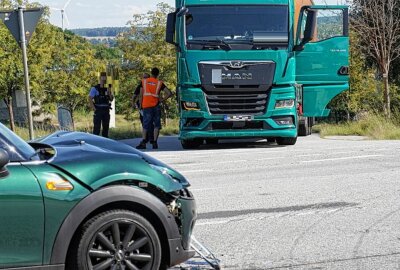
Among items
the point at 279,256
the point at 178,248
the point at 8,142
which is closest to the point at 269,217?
the point at 279,256

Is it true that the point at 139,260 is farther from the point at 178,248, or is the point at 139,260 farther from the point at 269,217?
the point at 269,217

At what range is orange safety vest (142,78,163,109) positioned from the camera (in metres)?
17.5

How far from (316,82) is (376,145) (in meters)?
2.19

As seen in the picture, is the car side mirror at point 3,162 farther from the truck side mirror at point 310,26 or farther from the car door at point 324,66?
the car door at point 324,66

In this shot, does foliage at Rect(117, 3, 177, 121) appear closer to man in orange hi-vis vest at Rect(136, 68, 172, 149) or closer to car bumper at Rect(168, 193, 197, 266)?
man in orange hi-vis vest at Rect(136, 68, 172, 149)

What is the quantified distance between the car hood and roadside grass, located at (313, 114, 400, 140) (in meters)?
14.8

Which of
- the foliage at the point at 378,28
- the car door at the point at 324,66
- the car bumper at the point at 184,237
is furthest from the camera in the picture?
the foliage at the point at 378,28

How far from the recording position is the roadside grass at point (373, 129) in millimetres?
19906

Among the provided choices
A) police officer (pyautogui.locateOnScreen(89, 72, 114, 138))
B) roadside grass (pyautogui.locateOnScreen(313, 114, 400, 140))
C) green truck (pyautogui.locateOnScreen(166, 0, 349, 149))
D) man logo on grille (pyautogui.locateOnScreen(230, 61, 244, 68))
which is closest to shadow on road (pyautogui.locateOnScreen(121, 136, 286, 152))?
police officer (pyautogui.locateOnScreen(89, 72, 114, 138))

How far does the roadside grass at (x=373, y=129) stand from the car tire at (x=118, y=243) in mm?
15111

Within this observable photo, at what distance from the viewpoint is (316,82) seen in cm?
1745

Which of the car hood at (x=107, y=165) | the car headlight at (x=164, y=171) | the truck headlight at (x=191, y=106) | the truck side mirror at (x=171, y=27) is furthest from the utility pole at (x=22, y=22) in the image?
the car headlight at (x=164, y=171)

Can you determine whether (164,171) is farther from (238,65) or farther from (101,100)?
(101,100)

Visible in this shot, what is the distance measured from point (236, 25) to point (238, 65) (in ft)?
2.76
